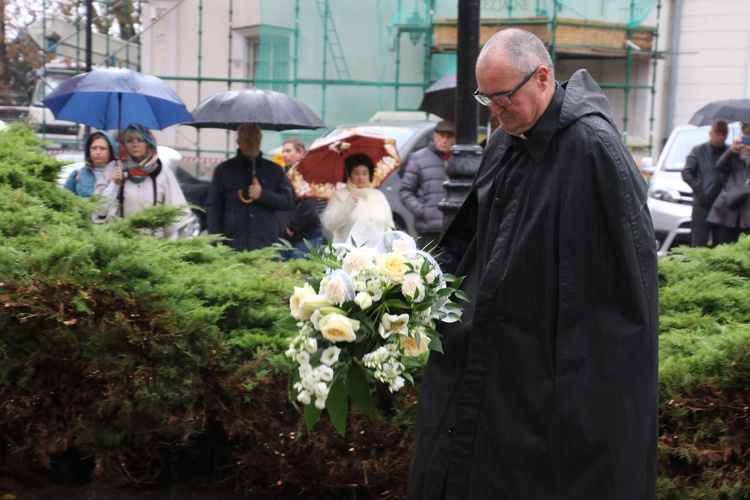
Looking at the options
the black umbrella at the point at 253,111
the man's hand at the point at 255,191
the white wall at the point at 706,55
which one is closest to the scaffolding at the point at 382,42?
the white wall at the point at 706,55

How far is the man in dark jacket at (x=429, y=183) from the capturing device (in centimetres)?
920

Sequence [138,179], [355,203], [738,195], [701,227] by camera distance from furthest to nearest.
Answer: [701,227] < [738,195] < [355,203] < [138,179]

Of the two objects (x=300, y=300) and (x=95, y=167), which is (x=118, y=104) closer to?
(x=95, y=167)

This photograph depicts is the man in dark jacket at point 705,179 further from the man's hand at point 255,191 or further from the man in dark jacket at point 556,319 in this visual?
the man in dark jacket at point 556,319

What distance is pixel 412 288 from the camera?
9.42 feet

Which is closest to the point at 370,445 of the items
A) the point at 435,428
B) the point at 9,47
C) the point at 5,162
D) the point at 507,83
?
the point at 435,428

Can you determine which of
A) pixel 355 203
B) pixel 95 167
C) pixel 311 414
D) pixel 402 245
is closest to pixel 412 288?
pixel 402 245

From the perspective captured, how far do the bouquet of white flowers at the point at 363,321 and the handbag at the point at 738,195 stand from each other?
795 centimetres

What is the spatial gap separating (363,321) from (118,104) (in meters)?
6.36

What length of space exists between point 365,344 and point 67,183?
17.6 ft

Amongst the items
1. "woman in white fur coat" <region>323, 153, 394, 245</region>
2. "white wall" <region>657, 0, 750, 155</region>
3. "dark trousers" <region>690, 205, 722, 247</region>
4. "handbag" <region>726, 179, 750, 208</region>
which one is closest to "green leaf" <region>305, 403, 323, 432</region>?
"woman in white fur coat" <region>323, 153, 394, 245</region>

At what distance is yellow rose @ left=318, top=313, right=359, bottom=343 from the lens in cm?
278

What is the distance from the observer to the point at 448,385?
303 cm

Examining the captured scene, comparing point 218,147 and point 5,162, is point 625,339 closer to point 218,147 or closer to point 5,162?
point 5,162
